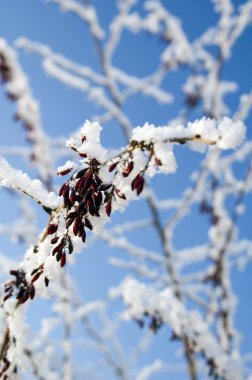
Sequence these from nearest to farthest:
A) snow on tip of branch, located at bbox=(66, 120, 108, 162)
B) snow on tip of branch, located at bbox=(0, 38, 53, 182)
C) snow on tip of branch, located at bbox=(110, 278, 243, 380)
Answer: snow on tip of branch, located at bbox=(66, 120, 108, 162) → snow on tip of branch, located at bbox=(110, 278, 243, 380) → snow on tip of branch, located at bbox=(0, 38, 53, 182)

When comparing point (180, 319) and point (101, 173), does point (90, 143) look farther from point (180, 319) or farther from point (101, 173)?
point (180, 319)

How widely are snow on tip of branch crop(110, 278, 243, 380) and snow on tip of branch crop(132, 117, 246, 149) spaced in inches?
111

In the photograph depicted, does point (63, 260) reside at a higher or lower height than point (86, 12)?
lower

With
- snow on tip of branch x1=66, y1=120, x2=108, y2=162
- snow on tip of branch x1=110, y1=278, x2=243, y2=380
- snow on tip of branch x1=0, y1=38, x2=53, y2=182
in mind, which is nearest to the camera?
snow on tip of branch x1=66, y1=120, x2=108, y2=162

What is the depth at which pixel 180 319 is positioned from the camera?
398 centimetres

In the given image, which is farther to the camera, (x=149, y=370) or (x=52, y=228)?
(x=149, y=370)

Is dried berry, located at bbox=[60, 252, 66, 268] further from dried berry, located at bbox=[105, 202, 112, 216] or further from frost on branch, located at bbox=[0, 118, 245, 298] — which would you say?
dried berry, located at bbox=[105, 202, 112, 216]

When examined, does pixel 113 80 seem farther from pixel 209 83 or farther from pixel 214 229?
pixel 214 229

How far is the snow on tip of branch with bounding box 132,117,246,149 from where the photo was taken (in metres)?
1.27

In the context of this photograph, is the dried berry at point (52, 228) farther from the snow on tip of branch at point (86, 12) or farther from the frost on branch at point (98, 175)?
the snow on tip of branch at point (86, 12)

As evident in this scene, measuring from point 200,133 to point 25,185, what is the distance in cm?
61

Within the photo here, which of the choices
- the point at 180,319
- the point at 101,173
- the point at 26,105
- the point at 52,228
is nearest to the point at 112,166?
the point at 101,173

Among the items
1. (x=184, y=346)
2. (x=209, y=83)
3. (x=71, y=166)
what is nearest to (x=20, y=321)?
(x=71, y=166)

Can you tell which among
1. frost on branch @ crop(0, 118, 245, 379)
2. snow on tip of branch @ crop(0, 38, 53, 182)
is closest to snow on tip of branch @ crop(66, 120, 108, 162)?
frost on branch @ crop(0, 118, 245, 379)
